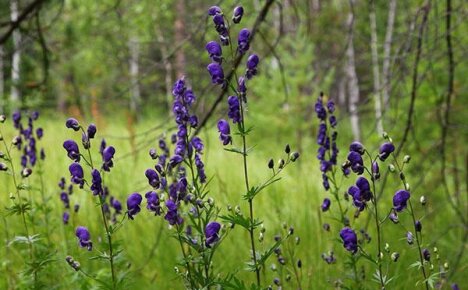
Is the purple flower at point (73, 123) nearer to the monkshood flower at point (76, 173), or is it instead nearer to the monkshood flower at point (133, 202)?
the monkshood flower at point (76, 173)

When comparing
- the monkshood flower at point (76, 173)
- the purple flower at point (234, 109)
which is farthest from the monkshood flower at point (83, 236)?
the purple flower at point (234, 109)

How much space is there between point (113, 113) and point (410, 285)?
2324 cm

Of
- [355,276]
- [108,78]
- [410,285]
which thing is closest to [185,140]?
[355,276]

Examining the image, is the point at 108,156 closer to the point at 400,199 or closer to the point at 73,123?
the point at 73,123

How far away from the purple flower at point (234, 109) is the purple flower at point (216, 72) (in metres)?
0.08

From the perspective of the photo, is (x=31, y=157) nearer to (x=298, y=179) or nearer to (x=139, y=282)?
(x=139, y=282)

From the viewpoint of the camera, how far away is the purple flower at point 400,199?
204cm

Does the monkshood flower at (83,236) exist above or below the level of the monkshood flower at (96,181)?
below

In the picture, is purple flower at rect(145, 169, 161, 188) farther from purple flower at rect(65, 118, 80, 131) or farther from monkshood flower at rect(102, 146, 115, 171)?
purple flower at rect(65, 118, 80, 131)

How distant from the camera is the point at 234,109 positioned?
220cm

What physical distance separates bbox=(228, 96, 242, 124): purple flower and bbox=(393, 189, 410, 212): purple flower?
0.63 meters

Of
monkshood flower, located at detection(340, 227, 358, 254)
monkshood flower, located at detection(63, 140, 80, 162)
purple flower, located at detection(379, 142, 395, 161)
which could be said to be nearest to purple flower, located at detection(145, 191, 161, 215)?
monkshood flower, located at detection(63, 140, 80, 162)

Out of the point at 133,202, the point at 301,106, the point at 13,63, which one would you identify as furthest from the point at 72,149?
the point at 13,63

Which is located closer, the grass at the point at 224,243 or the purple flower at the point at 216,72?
the purple flower at the point at 216,72
